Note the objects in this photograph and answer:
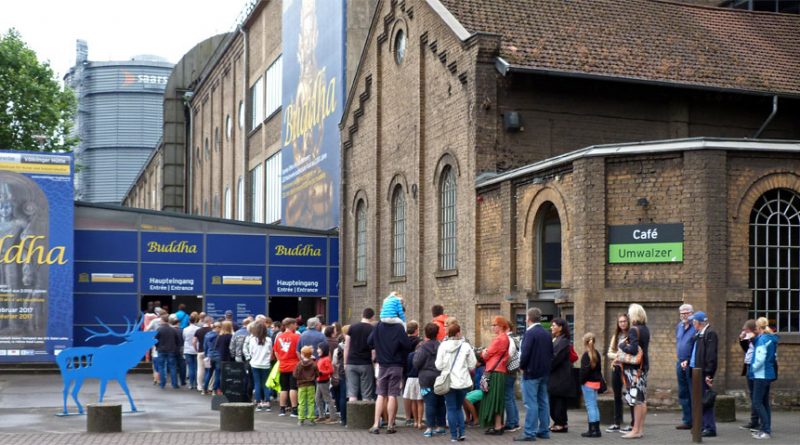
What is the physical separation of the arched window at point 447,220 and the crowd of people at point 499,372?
8537mm

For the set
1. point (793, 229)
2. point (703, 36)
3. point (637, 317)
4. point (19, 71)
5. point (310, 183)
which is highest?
point (19, 71)

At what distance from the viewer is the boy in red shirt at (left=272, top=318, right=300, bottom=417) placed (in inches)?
817

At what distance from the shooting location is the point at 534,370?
16672 mm

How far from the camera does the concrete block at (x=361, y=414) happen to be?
18.1 metres

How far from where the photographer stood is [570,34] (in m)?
28.1

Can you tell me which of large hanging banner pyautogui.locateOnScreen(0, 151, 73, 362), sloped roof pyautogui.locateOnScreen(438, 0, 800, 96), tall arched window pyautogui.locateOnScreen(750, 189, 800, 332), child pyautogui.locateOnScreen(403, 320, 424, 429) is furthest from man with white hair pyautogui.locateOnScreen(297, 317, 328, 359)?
large hanging banner pyautogui.locateOnScreen(0, 151, 73, 362)

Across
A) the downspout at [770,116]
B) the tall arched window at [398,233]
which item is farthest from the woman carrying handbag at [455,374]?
the tall arched window at [398,233]

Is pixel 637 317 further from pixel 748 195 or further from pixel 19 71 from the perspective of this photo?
pixel 19 71

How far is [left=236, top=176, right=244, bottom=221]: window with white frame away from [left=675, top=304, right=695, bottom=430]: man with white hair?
131 feet

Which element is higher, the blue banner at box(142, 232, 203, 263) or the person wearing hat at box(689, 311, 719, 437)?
the blue banner at box(142, 232, 203, 263)

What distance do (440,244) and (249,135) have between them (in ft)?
88.0

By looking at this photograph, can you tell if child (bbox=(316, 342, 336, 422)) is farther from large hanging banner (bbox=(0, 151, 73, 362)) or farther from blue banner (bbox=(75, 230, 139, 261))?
blue banner (bbox=(75, 230, 139, 261))

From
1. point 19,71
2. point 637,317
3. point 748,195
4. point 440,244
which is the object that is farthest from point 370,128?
point 19,71

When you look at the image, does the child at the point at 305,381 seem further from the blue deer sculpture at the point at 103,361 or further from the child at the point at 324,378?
the blue deer sculpture at the point at 103,361
